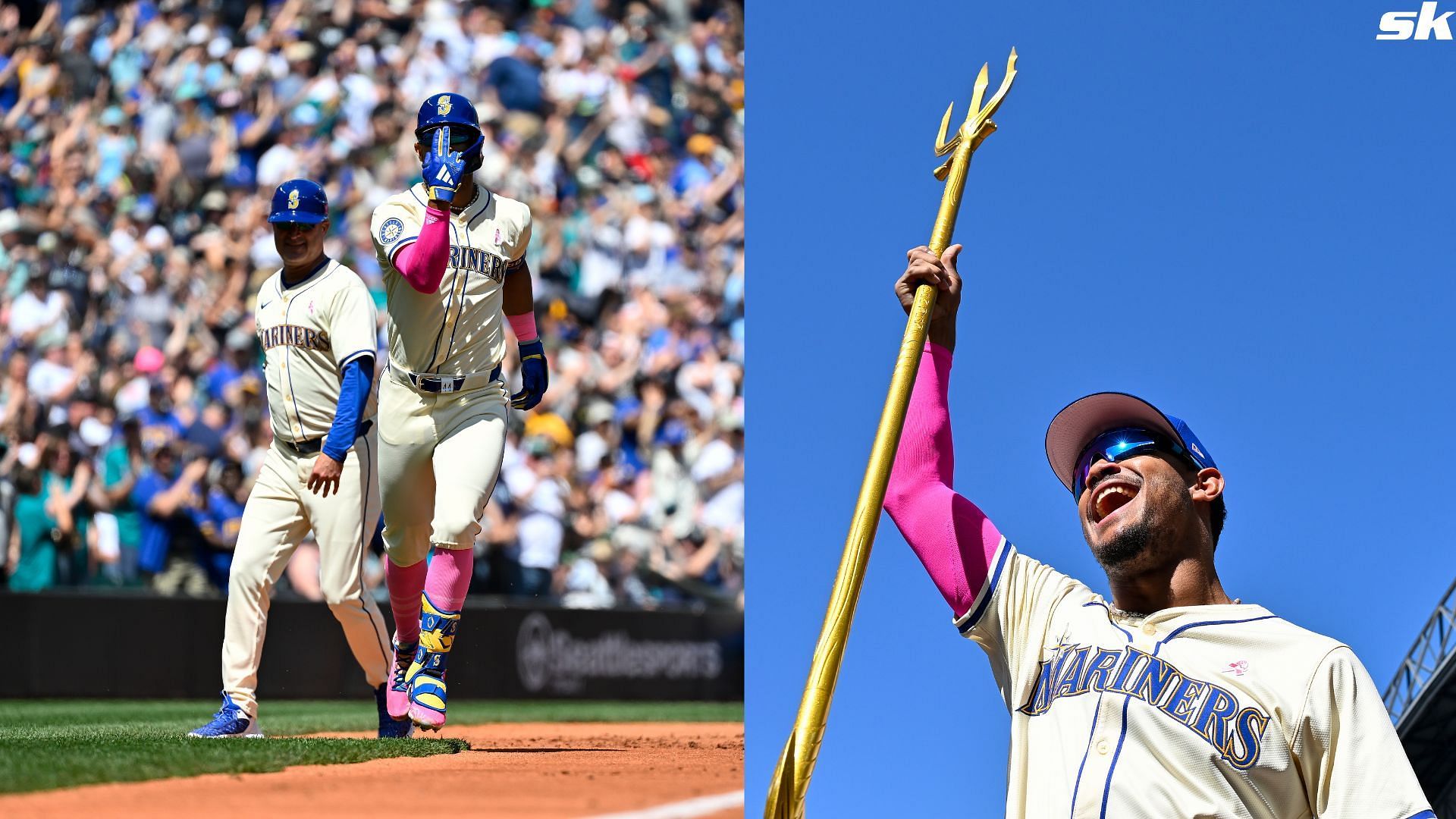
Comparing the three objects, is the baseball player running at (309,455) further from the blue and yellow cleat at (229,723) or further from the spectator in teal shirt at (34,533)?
the spectator in teal shirt at (34,533)

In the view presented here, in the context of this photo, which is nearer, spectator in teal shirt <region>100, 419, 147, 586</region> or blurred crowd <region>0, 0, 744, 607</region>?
spectator in teal shirt <region>100, 419, 147, 586</region>

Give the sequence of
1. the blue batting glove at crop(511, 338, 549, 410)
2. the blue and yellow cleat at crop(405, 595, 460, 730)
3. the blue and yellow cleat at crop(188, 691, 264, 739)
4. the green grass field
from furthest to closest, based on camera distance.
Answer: the blue batting glove at crop(511, 338, 549, 410), the blue and yellow cleat at crop(188, 691, 264, 739), the blue and yellow cleat at crop(405, 595, 460, 730), the green grass field

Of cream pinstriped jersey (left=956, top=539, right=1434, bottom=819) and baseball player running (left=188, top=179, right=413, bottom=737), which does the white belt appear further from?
cream pinstriped jersey (left=956, top=539, right=1434, bottom=819)

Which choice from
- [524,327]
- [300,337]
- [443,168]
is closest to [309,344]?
[300,337]

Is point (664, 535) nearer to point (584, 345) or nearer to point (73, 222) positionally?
point (584, 345)

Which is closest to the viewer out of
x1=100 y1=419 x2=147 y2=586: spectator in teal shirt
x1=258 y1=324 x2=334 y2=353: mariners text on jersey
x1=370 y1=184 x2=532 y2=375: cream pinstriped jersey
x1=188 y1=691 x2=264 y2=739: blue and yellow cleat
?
x1=370 y1=184 x2=532 y2=375: cream pinstriped jersey

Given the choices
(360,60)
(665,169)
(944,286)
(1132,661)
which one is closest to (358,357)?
(944,286)

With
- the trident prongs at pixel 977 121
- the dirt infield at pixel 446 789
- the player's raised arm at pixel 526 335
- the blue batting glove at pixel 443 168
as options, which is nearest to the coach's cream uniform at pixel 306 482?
the player's raised arm at pixel 526 335

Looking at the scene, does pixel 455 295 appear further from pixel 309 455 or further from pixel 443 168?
pixel 309 455

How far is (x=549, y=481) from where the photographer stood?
10750 millimetres

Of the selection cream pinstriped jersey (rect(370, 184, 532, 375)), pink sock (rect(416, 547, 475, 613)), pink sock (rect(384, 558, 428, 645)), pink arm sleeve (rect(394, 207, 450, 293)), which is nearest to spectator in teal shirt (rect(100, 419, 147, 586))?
pink sock (rect(384, 558, 428, 645))

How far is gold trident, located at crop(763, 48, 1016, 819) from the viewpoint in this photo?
7.50 ft

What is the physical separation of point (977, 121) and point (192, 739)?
11.6 feet

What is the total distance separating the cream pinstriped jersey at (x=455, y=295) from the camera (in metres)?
5.36
